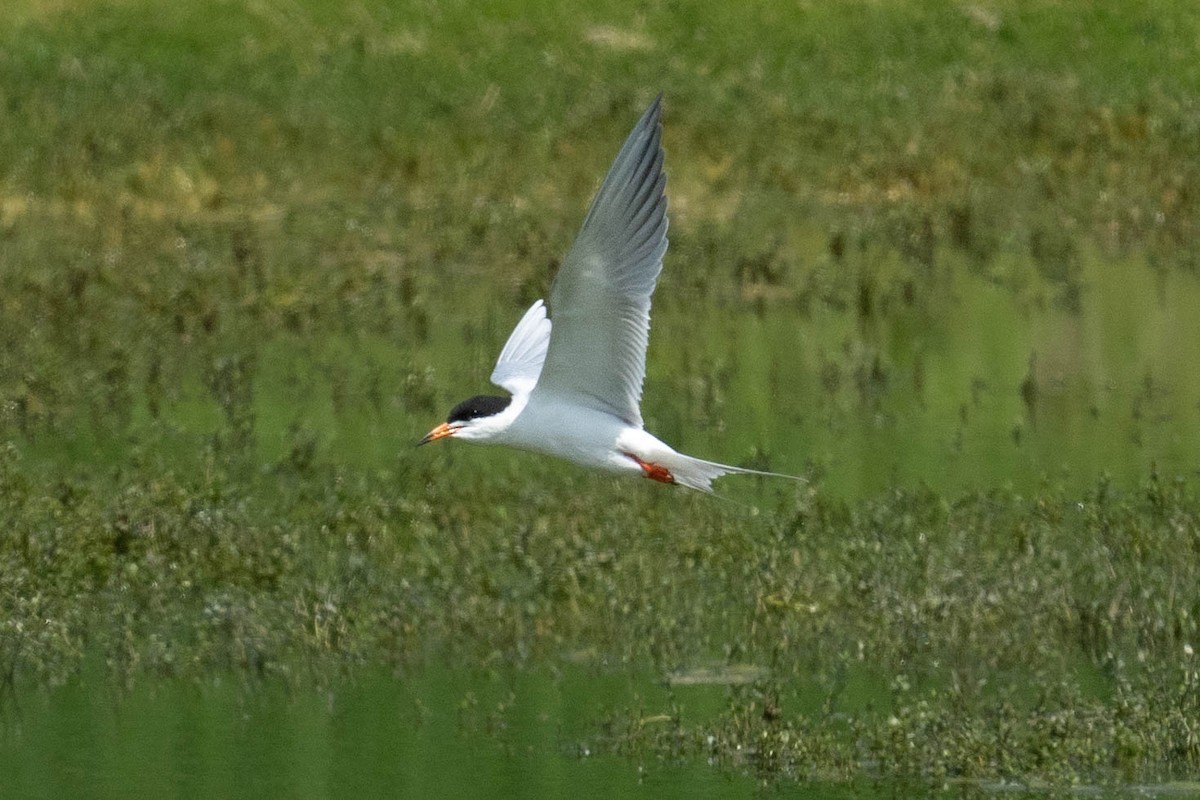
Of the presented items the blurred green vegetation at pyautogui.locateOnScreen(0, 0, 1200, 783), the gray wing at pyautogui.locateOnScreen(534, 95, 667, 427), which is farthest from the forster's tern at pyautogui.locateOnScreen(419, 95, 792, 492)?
the blurred green vegetation at pyautogui.locateOnScreen(0, 0, 1200, 783)

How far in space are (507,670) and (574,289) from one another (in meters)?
1.94

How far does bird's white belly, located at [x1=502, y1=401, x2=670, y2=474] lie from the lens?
879 cm

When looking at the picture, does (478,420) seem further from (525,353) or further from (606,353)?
(525,353)

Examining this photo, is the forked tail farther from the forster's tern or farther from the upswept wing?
the upswept wing

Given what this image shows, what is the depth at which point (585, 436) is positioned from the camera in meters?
8.77

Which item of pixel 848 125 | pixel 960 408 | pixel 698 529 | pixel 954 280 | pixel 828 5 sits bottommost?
pixel 698 529

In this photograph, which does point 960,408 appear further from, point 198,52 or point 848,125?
point 198,52

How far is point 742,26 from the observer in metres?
21.9

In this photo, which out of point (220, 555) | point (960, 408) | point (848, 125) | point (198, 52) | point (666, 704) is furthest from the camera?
point (198, 52)

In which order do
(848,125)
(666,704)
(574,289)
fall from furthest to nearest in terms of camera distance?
(848,125) < (666,704) < (574,289)

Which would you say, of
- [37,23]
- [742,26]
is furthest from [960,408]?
[37,23]

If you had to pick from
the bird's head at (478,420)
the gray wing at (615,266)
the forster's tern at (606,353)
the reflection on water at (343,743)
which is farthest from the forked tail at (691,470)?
the reflection on water at (343,743)

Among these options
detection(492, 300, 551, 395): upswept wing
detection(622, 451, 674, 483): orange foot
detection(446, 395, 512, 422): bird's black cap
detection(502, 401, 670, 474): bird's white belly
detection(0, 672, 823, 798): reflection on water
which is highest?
detection(492, 300, 551, 395): upswept wing

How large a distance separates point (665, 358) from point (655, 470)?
5679mm
